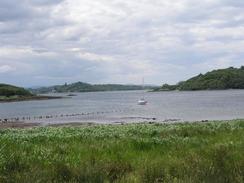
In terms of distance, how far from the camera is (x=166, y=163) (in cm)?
985

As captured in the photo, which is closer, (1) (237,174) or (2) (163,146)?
(1) (237,174)

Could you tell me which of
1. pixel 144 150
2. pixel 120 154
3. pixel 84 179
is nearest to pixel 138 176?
pixel 84 179

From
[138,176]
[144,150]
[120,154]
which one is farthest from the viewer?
[144,150]

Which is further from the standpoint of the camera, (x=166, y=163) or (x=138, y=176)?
(x=166, y=163)

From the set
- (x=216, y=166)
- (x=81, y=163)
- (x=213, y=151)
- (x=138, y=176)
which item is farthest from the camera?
(x=213, y=151)

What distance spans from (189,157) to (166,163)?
632mm

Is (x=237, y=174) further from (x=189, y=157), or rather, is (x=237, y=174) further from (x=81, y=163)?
(x=81, y=163)

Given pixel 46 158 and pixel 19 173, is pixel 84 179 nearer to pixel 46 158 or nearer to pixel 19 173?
pixel 19 173

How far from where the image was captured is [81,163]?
974 cm

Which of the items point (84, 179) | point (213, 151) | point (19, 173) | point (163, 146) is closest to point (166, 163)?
point (213, 151)

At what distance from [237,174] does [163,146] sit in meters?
6.39

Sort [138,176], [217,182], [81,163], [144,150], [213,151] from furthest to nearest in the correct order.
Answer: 1. [144,150]
2. [213,151]
3. [81,163]
4. [138,176]
5. [217,182]

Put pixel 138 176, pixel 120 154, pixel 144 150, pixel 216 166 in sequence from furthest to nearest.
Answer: pixel 144 150, pixel 120 154, pixel 216 166, pixel 138 176

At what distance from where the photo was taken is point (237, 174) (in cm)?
817
